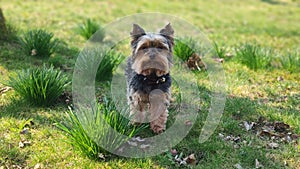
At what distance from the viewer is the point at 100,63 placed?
586cm

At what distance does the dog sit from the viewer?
4.02 meters

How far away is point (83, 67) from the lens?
5.95 metres

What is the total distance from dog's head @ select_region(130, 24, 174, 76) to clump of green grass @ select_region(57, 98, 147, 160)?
0.58 m

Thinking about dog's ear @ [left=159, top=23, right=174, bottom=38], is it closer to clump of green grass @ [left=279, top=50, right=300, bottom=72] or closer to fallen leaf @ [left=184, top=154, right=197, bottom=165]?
fallen leaf @ [left=184, top=154, right=197, bottom=165]

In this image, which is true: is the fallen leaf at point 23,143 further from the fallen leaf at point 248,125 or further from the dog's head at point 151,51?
the fallen leaf at point 248,125

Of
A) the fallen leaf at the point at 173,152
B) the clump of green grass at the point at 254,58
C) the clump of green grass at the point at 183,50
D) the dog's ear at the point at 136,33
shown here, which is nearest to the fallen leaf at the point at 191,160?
the fallen leaf at the point at 173,152

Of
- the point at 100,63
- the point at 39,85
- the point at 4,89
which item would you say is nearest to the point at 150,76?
the point at 39,85

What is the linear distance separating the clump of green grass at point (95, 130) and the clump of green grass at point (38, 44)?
2.80 m

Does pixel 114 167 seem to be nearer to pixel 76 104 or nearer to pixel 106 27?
pixel 76 104

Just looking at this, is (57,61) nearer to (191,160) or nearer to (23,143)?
(23,143)

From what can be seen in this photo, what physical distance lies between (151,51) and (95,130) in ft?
3.33

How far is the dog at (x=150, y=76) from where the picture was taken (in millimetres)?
4020

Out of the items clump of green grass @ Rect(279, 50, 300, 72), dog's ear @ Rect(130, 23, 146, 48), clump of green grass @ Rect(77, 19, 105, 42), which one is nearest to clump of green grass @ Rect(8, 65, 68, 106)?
dog's ear @ Rect(130, 23, 146, 48)

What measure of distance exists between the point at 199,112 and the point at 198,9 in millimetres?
8461
